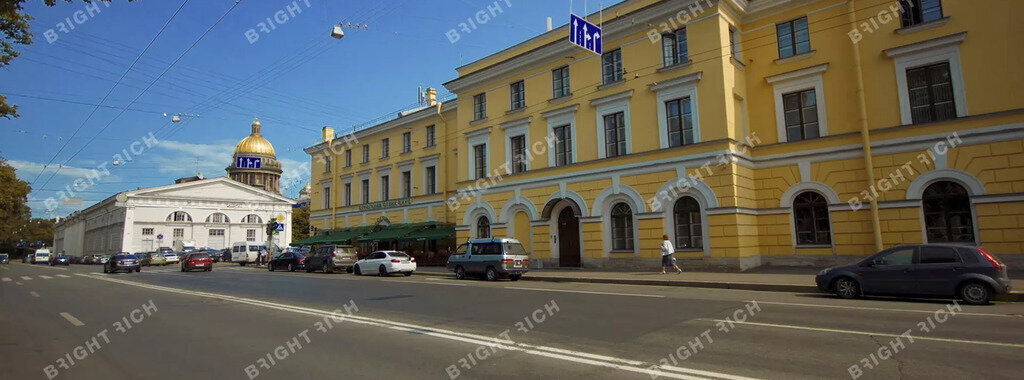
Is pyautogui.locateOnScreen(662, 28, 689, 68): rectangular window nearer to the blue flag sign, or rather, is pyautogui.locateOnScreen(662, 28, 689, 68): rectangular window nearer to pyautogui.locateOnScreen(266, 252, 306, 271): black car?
the blue flag sign

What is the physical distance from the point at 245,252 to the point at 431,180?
2632 centimetres

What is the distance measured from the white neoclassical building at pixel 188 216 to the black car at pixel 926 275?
239ft

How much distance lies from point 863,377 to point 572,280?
14.3 metres

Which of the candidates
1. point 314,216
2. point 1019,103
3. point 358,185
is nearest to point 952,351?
point 1019,103

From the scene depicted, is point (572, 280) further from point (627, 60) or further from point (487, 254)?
point (627, 60)

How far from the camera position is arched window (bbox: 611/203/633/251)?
22891mm

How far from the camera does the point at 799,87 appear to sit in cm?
2053

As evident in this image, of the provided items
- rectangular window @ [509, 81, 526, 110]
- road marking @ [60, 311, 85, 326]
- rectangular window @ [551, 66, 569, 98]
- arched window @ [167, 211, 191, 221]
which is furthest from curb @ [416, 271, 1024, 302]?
arched window @ [167, 211, 191, 221]

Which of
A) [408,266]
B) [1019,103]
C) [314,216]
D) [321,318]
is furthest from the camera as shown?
[314,216]

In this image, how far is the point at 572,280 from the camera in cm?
1958

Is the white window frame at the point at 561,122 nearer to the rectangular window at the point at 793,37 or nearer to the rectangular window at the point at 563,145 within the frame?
the rectangular window at the point at 563,145

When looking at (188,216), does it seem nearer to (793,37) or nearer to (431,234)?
(431,234)

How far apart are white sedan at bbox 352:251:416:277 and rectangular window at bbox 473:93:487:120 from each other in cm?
927

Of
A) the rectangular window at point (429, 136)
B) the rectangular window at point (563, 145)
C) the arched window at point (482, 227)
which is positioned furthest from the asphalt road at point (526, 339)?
the rectangular window at point (429, 136)
